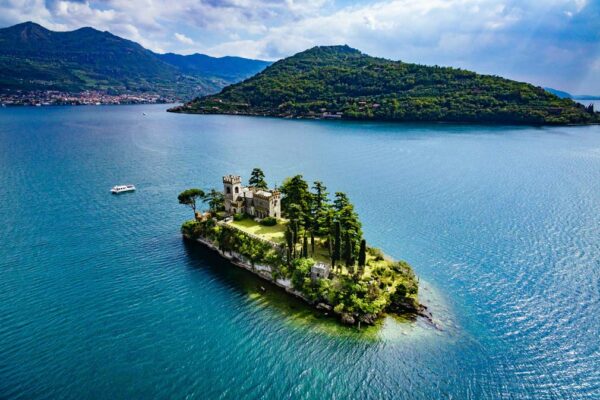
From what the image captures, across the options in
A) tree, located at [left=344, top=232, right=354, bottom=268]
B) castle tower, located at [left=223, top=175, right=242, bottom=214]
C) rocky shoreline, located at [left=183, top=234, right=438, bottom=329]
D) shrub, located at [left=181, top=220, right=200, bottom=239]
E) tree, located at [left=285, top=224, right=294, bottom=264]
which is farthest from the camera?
castle tower, located at [left=223, top=175, right=242, bottom=214]

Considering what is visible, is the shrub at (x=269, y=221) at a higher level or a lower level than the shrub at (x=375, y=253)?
higher

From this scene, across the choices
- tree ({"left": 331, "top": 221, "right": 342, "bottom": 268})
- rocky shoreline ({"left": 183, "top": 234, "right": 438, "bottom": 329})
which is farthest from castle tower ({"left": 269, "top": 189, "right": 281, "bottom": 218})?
tree ({"left": 331, "top": 221, "right": 342, "bottom": 268})

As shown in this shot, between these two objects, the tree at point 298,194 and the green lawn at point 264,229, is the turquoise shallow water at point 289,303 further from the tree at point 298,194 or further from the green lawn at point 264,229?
the tree at point 298,194

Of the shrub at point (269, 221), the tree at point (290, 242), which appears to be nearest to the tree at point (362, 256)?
the tree at point (290, 242)

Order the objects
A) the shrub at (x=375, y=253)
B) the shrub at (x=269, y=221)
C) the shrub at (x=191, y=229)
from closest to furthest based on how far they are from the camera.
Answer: the shrub at (x=375, y=253), the shrub at (x=269, y=221), the shrub at (x=191, y=229)

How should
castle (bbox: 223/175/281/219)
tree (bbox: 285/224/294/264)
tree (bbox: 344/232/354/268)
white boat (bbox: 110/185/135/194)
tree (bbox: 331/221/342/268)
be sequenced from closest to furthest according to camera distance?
1. tree (bbox: 344/232/354/268)
2. tree (bbox: 331/221/342/268)
3. tree (bbox: 285/224/294/264)
4. castle (bbox: 223/175/281/219)
5. white boat (bbox: 110/185/135/194)

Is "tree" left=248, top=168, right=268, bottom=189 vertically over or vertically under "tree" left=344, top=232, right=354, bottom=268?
over

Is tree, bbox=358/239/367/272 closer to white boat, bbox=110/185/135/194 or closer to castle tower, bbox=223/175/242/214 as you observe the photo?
castle tower, bbox=223/175/242/214

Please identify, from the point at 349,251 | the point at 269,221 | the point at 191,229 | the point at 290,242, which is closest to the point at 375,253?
the point at 349,251

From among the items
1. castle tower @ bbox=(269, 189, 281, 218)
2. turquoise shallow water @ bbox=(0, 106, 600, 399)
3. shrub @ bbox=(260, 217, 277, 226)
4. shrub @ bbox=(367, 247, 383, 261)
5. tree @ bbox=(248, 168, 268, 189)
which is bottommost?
turquoise shallow water @ bbox=(0, 106, 600, 399)
